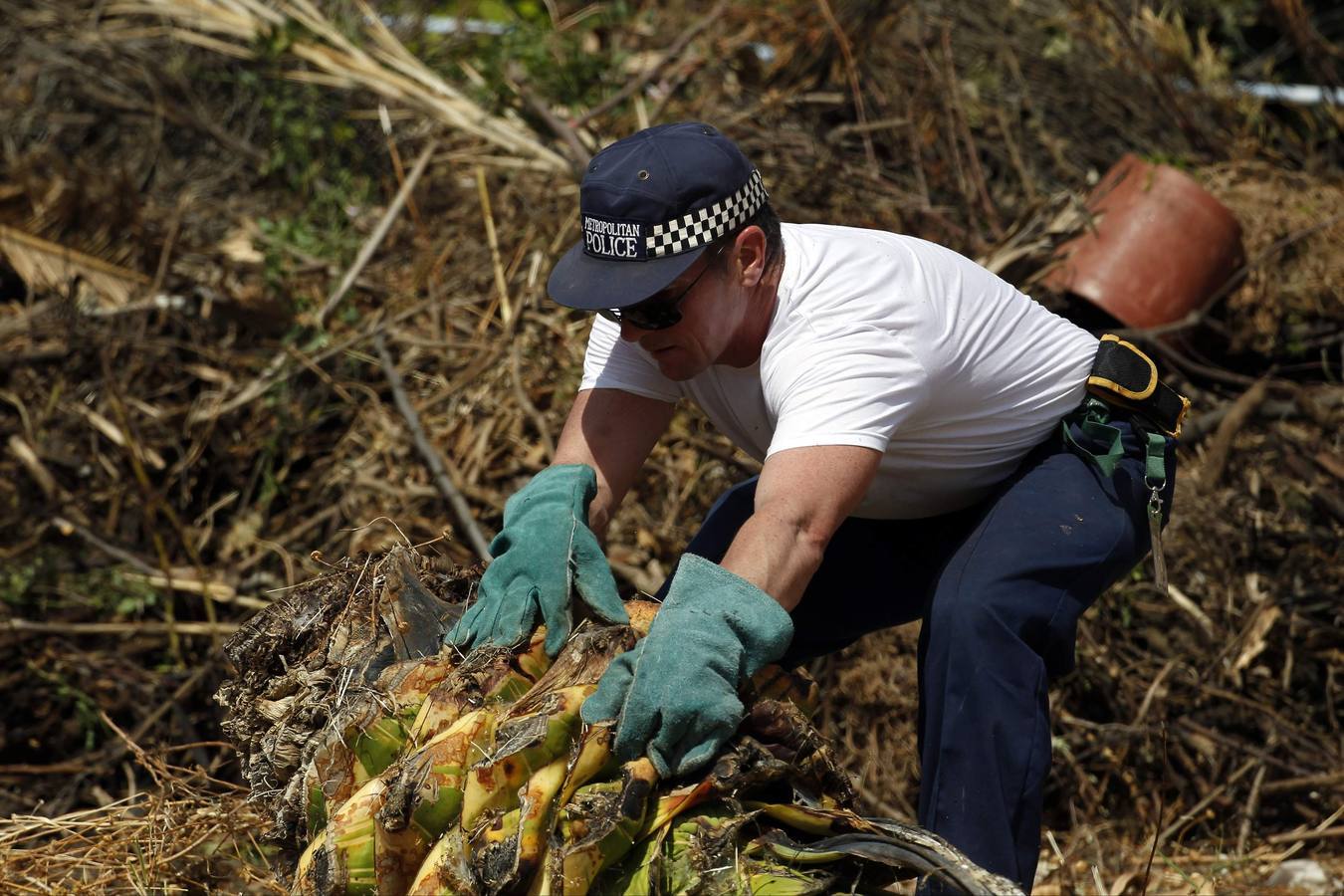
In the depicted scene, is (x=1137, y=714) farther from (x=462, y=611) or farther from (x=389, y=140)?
(x=389, y=140)

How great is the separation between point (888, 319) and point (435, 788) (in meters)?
1.23

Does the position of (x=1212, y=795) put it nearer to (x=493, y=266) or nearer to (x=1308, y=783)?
(x=1308, y=783)

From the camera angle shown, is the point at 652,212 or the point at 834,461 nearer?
the point at 834,461

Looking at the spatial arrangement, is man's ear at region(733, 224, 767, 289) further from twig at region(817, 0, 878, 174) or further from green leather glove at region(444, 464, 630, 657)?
twig at region(817, 0, 878, 174)

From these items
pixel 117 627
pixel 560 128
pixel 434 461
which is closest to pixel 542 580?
pixel 434 461

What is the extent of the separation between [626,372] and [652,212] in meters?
0.59

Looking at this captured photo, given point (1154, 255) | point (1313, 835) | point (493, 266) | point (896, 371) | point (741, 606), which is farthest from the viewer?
point (493, 266)

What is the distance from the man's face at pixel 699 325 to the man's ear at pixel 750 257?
0.03m

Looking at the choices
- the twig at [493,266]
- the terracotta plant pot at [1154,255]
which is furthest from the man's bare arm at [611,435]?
the terracotta plant pot at [1154,255]

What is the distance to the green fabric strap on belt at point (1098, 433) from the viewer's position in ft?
9.45

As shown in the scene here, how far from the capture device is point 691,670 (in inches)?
81.4

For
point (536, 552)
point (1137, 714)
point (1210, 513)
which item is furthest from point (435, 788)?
point (1210, 513)

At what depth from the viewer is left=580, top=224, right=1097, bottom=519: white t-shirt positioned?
241 cm

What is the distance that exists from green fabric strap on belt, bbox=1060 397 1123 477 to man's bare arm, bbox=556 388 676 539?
981 mm
